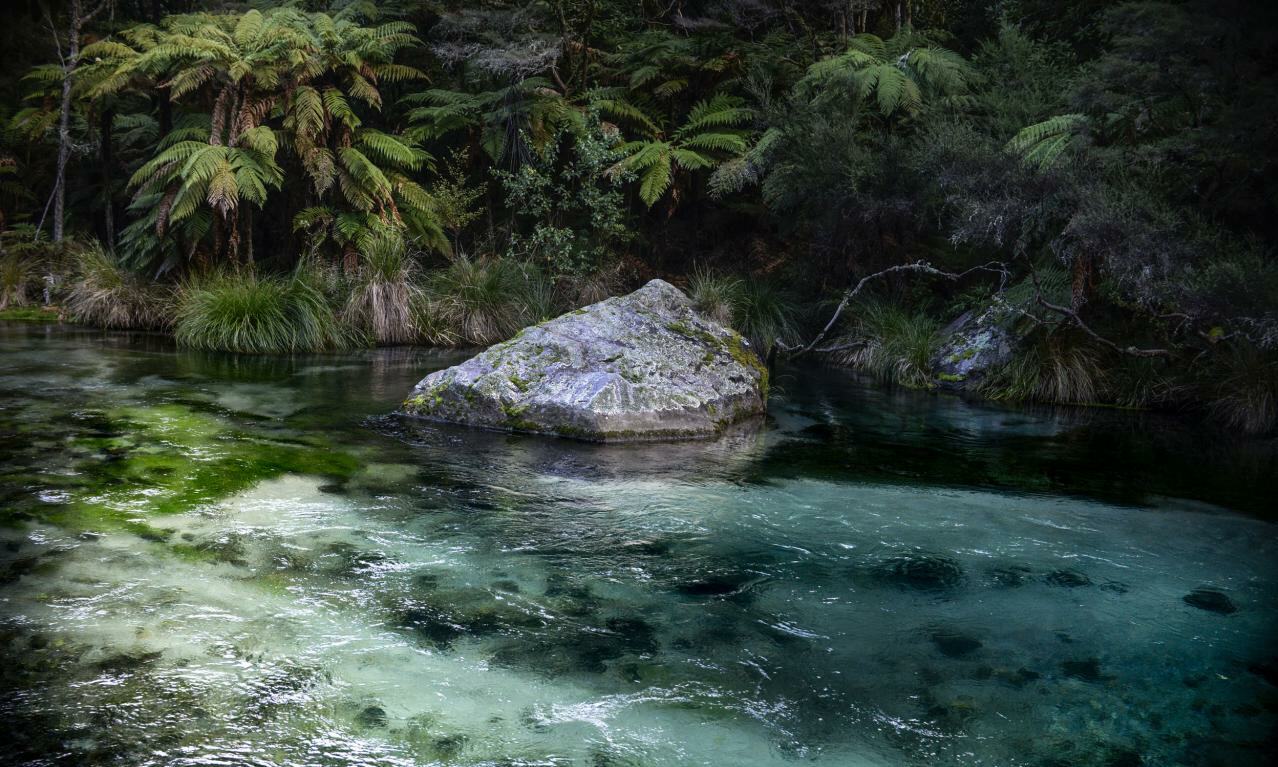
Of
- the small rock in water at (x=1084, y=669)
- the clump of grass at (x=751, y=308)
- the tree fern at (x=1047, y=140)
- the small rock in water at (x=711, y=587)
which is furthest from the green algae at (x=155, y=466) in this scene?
the tree fern at (x=1047, y=140)

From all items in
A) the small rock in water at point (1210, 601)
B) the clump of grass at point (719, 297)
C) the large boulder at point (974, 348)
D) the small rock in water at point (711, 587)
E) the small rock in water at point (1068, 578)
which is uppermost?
the clump of grass at point (719, 297)

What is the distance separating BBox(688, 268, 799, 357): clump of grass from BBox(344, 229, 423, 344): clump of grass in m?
4.06

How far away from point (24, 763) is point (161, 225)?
11.8m

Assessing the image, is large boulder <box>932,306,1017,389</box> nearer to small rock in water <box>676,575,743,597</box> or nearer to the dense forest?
the dense forest

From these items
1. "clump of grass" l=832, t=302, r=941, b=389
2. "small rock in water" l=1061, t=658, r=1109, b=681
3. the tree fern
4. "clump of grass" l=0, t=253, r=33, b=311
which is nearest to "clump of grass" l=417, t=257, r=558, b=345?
"clump of grass" l=832, t=302, r=941, b=389

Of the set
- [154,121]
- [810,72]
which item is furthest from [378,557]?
[154,121]

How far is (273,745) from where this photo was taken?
8.22 feet

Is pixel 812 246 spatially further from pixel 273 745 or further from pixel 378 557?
pixel 273 745

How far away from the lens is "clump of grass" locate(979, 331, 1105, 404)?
974 cm

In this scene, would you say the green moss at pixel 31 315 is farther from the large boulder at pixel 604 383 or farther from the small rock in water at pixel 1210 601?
the small rock in water at pixel 1210 601

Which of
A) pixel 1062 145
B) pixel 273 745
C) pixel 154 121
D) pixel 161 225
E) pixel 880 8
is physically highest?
pixel 880 8

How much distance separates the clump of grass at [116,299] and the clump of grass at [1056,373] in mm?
11414

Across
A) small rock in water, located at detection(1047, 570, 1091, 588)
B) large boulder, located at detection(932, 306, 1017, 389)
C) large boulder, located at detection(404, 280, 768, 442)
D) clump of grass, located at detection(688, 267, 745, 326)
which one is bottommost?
small rock in water, located at detection(1047, 570, 1091, 588)

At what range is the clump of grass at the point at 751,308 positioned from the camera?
40.9ft
